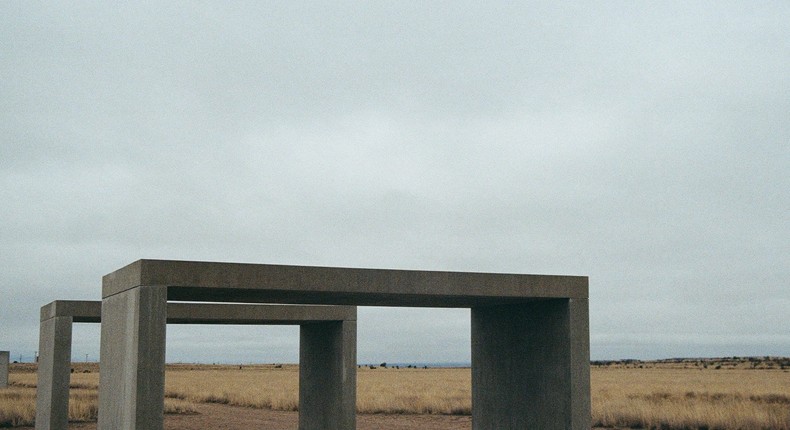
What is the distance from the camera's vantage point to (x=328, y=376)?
18.0 m

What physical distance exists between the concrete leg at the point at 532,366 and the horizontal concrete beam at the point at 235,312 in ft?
14.1

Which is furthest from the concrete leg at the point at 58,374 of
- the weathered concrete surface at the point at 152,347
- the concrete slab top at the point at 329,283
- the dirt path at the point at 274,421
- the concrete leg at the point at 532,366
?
the concrete leg at the point at 532,366

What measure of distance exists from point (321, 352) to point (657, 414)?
32.3 ft

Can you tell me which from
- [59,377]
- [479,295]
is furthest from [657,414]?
[59,377]

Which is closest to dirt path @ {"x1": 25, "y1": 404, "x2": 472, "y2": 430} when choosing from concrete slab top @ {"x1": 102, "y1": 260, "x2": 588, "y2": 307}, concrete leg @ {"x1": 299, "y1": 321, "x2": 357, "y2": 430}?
concrete leg @ {"x1": 299, "y1": 321, "x2": 357, "y2": 430}

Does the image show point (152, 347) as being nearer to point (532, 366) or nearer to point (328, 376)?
point (532, 366)

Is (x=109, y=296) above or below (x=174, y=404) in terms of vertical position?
above

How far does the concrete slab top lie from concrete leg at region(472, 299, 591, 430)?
43 cm

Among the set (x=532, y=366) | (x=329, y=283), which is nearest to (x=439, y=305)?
(x=532, y=366)

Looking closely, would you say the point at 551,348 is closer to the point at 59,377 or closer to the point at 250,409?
the point at 59,377

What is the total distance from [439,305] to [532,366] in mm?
1949

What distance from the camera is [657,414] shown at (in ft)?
73.7

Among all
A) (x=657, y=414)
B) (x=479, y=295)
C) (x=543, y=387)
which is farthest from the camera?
(x=657, y=414)

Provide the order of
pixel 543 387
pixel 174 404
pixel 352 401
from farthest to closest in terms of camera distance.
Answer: pixel 174 404, pixel 352 401, pixel 543 387
